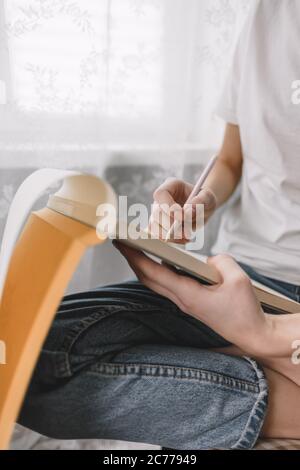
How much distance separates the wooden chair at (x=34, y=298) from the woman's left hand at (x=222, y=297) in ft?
0.31

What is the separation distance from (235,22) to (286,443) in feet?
2.55

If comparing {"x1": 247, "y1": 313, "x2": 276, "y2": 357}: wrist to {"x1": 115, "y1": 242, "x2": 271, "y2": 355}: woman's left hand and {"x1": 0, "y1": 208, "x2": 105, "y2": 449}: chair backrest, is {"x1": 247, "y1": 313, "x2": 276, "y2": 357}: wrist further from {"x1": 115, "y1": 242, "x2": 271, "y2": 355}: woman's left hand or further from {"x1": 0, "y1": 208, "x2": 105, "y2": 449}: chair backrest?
{"x1": 0, "y1": 208, "x2": 105, "y2": 449}: chair backrest

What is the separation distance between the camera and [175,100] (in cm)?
102

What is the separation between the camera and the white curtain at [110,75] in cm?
81

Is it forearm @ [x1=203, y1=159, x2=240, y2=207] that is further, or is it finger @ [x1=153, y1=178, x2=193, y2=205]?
forearm @ [x1=203, y1=159, x2=240, y2=207]

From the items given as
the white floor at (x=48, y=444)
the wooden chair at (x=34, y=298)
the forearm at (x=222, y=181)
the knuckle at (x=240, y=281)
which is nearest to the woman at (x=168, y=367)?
the knuckle at (x=240, y=281)

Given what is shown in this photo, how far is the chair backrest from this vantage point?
39 centimetres

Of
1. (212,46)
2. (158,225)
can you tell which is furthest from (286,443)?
(212,46)

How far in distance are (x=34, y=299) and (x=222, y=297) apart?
0.21m

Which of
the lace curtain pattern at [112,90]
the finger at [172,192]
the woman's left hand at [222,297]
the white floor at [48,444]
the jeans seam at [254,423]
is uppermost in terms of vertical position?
the lace curtain pattern at [112,90]

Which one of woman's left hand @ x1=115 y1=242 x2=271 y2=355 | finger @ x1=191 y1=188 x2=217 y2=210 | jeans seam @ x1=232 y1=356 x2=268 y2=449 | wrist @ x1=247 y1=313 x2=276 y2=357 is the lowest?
jeans seam @ x1=232 y1=356 x2=268 y2=449

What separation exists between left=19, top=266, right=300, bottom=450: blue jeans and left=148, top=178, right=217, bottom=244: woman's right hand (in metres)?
0.17

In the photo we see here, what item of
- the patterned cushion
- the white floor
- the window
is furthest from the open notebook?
the white floor

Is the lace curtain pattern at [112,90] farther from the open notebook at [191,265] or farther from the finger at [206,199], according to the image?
the open notebook at [191,265]
